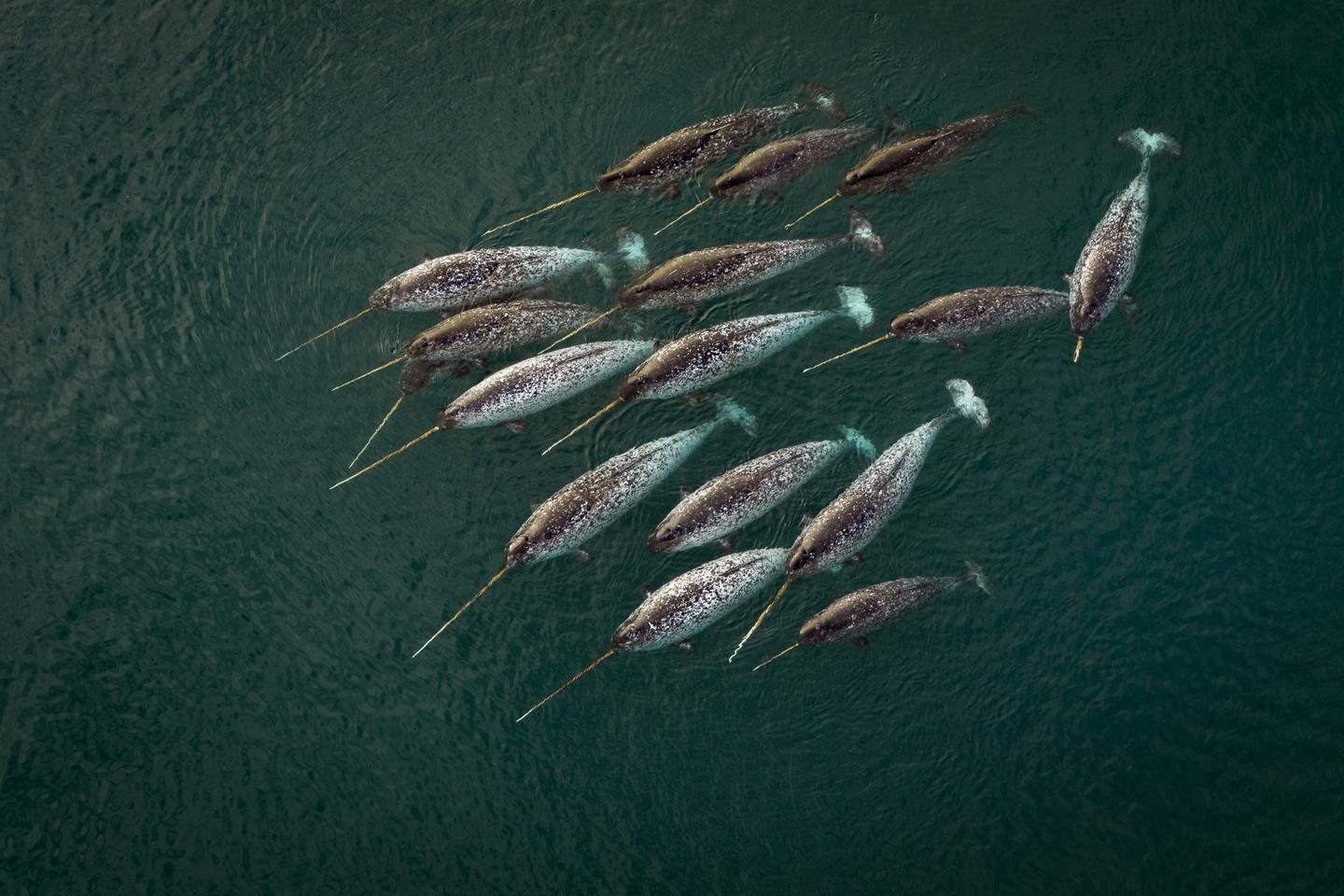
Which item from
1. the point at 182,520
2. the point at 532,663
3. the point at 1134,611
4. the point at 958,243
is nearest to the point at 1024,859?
the point at 1134,611

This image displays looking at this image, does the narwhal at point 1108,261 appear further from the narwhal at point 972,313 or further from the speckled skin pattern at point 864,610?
the speckled skin pattern at point 864,610

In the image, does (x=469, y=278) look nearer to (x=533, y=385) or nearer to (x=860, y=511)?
(x=533, y=385)

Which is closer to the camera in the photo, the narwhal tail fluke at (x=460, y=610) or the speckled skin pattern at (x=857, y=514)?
the speckled skin pattern at (x=857, y=514)

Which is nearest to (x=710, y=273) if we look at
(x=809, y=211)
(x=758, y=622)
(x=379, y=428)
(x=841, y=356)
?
(x=809, y=211)

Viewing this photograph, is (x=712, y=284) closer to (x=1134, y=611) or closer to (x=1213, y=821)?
(x=1134, y=611)

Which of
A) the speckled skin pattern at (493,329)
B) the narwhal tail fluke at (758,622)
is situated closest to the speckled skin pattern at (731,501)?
the narwhal tail fluke at (758,622)

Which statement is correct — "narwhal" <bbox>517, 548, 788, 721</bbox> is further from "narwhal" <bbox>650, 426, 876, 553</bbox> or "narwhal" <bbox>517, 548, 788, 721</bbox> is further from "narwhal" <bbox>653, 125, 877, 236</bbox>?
"narwhal" <bbox>653, 125, 877, 236</bbox>
